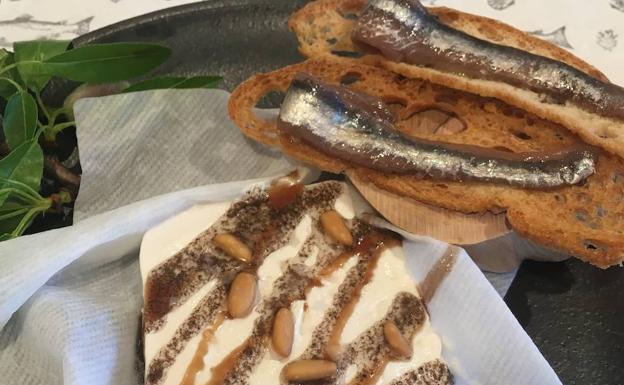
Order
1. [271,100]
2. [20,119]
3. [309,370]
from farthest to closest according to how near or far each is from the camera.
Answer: [271,100], [20,119], [309,370]

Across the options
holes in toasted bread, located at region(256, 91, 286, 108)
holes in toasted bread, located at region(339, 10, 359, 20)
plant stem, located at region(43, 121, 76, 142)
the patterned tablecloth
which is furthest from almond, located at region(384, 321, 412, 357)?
the patterned tablecloth

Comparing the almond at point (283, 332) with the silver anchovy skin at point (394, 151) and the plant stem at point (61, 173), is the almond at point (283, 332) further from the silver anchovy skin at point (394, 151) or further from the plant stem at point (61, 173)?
the plant stem at point (61, 173)

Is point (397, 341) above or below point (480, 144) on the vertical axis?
below

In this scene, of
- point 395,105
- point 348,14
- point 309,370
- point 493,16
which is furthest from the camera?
point 493,16

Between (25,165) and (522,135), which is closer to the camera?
(25,165)

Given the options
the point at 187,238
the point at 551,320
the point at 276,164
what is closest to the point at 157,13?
the point at 276,164

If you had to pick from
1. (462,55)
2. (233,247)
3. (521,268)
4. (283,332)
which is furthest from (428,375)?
(462,55)

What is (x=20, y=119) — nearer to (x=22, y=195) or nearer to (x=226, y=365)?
(x=22, y=195)

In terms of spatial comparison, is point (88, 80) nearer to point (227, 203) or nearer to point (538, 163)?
point (227, 203)

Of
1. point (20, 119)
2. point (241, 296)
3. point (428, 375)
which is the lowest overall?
point (428, 375)
